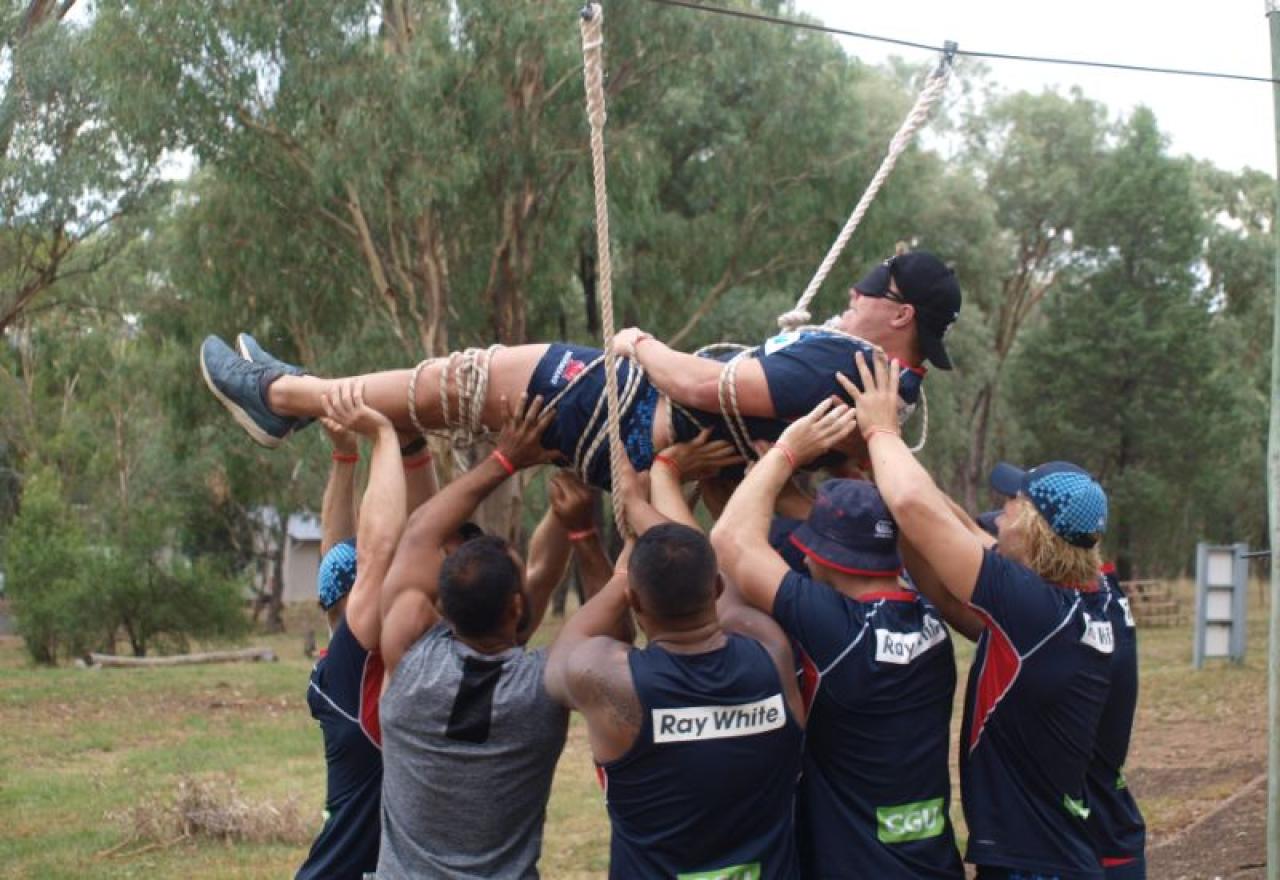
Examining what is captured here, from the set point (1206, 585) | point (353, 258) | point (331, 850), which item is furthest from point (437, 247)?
point (331, 850)

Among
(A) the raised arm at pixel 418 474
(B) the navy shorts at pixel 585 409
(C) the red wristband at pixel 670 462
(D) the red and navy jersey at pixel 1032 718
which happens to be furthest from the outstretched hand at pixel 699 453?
(A) the raised arm at pixel 418 474

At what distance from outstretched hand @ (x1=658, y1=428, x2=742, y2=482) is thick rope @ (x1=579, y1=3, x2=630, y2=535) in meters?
0.18

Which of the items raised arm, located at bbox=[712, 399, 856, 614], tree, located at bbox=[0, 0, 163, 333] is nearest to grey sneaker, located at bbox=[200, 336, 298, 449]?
raised arm, located at bbox=[712, 399, 856, 614]

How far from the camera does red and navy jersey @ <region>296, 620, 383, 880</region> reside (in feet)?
14.7

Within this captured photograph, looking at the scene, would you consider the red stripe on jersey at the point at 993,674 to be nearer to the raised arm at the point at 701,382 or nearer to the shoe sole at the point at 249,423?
the raised arm at the point at 701,382

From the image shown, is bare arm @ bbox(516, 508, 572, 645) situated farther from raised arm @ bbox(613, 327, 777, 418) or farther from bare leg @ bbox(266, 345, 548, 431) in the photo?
raised arm @ bbox(613, 327, 777, 418)

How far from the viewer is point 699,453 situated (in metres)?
4.41

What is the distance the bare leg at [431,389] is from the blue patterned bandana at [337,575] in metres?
0.45

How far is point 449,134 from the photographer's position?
18844 mm

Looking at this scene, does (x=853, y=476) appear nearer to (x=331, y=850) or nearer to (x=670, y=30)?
(x=331, y=850)

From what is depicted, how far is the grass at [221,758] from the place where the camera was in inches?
390

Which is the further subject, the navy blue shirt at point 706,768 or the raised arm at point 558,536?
the raised arm at point 558,536

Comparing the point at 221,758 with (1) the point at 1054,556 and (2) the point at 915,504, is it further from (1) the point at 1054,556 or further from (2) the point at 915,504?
(2) the point at 915,504

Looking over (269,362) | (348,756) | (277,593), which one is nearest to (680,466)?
(348,756)
